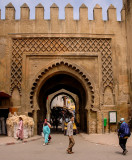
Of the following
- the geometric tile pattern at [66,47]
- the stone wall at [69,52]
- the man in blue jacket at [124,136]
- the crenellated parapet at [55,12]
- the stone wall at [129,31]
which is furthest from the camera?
the crenellated parapet at [55,12]

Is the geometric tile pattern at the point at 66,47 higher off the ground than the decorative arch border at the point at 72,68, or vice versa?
the geometric tile pattern at the point at 66,47

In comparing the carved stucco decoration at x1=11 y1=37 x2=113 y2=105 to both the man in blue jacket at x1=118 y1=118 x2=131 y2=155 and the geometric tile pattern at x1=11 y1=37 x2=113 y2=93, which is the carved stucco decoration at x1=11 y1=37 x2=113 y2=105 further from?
the man in blue jacket at x1=118 y1=118 x2=131 y2=155

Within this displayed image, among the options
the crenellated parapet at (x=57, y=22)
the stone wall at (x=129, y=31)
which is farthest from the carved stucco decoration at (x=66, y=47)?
the stone wall at (x=129, y=31)

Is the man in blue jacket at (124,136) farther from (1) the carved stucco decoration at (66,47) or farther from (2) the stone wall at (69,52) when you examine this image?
(1) the carved stucco decoration at (66,47)

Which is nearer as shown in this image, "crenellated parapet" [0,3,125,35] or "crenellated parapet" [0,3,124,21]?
"crenellated parapet" [0,3,125,35]

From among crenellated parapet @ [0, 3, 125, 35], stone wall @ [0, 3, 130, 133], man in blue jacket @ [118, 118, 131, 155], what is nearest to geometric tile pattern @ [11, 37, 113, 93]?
stone wall @ [0, 3, 130, 133]

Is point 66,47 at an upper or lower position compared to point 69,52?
upper

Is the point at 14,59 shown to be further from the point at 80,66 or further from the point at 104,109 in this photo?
the point at 104,109

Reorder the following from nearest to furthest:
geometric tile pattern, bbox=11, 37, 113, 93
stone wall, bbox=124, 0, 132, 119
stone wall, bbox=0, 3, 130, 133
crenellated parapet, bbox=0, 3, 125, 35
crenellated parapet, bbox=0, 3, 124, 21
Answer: stone wall, bbox=0, 3, 130, 133
stone wall, bbox=124, 0, 132, 119
geometric tile pattern, bbox=11, 37, 113, 93
crenellated parapet, bbox=0, 3, 125, 35
crenellated parapet, bbox=0, 3, 124, 21

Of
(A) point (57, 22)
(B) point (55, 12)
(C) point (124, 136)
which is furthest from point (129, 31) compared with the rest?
(C) point (124, 136)

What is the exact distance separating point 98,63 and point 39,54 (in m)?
3.65

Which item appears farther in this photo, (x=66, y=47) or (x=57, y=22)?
(x=57, y=22)

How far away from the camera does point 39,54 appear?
12.5m

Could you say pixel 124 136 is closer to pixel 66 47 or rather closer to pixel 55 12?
pixel 66 47
